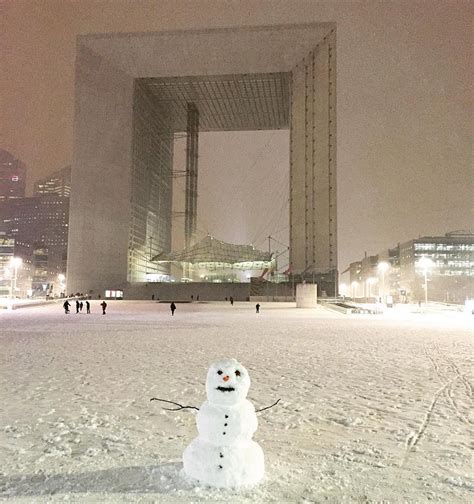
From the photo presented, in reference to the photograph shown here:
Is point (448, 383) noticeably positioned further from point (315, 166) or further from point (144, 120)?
point (144, 120)

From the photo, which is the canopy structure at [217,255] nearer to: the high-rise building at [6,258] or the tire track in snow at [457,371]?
the high-rise building at [6,258]

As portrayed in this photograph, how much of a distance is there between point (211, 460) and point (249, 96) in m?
84.2

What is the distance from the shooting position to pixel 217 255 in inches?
3187

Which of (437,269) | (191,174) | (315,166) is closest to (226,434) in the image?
(315,166)

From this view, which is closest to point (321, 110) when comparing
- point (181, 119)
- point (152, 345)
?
point (181, 119)

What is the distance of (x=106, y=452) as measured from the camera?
15.7 feet

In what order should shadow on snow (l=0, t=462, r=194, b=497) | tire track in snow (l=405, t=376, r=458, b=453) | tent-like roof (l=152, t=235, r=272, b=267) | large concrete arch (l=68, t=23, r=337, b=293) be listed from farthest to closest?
tent-like roof (l=152, t=235, r=272, b=267), large concrete arch (l=68, t=23, r=337, b=293), tire track in snow (l=405, t=376, r=458, b=453), shadow on snow (l=0, t=462, r=194, b=497)

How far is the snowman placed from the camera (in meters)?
3.89

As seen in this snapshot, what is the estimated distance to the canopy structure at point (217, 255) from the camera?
80.5m

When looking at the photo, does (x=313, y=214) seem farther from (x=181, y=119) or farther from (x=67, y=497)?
(x=67, y=497)

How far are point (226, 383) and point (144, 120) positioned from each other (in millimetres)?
79654

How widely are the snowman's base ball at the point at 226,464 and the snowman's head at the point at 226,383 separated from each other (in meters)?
0.42

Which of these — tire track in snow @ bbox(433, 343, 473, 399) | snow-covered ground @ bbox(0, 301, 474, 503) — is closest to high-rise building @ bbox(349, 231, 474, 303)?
tire track in snow @ bbox(433, 343, 473, 399)

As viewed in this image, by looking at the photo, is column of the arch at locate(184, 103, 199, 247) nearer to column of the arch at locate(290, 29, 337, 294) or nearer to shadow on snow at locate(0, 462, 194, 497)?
column of the arch at locate(290, 29, 337, 294)
